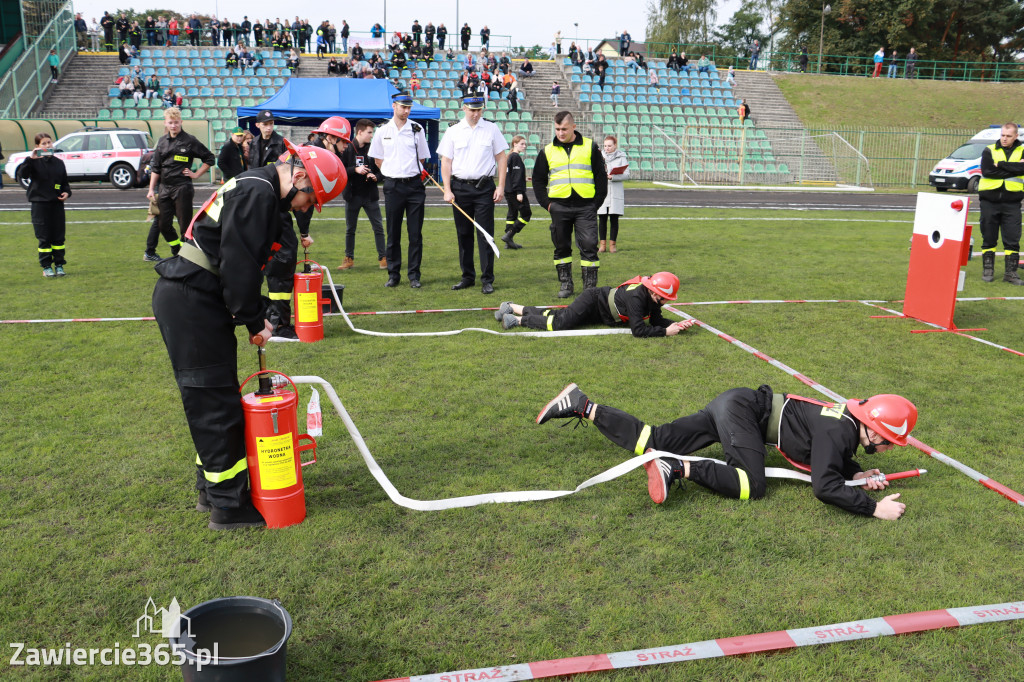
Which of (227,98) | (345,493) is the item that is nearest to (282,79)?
(227,98)

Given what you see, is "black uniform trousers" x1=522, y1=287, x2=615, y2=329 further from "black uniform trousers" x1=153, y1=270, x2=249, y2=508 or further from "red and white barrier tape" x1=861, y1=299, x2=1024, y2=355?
"black uniform trousers" x1=153, y1=270, x2=249, y2=508

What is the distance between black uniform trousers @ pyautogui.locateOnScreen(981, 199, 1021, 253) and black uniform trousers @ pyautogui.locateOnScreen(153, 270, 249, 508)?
1078 cm

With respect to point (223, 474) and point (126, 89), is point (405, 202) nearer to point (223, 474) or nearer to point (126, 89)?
point (223, 474)

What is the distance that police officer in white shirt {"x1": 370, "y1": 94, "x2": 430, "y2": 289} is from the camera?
31.7ft

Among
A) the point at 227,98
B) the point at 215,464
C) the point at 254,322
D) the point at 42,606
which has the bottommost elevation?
the point at 42,606

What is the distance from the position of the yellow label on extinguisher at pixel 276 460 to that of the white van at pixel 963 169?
2872 centimetres

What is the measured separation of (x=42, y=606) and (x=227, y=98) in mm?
32648

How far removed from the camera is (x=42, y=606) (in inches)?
133

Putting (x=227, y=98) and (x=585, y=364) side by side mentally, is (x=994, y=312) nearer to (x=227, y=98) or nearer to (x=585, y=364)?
(x=585, y=364)

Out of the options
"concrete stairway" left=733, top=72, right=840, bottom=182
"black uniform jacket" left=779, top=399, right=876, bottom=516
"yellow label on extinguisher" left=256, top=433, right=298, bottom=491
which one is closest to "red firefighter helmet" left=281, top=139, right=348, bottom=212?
"yellow label on extinguisher" left=256, top=433, right=298, bottom=491

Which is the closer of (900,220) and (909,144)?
(900,220)

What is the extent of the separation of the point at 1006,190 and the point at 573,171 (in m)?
6.25

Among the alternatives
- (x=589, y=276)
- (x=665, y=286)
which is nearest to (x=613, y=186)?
(x=589, y=276)

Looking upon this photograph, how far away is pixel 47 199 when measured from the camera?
1049 cm
